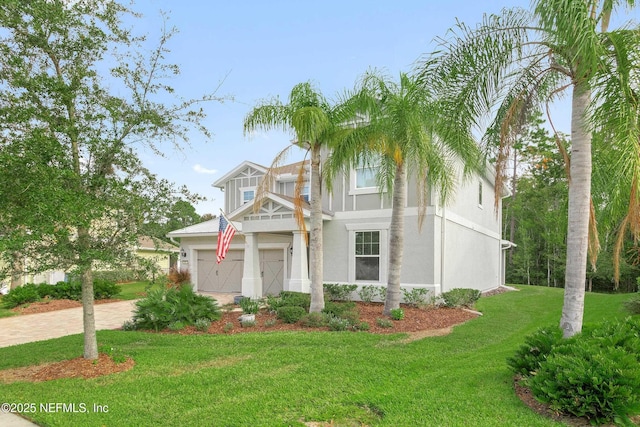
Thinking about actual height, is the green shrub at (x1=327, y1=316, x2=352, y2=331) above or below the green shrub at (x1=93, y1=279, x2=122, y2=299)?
above

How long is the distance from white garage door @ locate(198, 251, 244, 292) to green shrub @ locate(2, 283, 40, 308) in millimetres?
6696

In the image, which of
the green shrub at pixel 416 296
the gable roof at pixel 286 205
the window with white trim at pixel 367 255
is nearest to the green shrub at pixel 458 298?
the green shrub at pixel 416 296

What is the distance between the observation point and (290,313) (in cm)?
1055

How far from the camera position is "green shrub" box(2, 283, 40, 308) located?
15.3 metres

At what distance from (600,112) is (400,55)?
541 centimetres

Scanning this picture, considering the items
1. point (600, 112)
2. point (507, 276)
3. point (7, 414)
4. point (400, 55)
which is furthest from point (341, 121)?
point (507, 276)

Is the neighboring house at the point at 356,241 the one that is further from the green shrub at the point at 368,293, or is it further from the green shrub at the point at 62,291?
the green shrub at the point at 62,291

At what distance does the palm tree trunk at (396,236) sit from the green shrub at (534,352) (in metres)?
5.48

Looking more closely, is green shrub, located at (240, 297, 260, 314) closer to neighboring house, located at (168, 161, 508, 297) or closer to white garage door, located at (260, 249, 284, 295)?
neighboring house, located at (168, 161, 508, 297)

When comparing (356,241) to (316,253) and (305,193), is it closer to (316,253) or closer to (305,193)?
(305,193)

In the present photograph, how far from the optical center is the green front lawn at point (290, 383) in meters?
4.56

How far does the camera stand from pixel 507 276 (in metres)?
34.8

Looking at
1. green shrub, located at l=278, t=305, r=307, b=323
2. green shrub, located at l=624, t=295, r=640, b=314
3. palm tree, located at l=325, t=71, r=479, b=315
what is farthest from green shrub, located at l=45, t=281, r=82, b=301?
green shrub, located at l=624, t=295, r=640, b=314

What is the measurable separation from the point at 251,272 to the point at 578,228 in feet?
37.2
